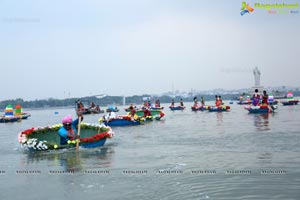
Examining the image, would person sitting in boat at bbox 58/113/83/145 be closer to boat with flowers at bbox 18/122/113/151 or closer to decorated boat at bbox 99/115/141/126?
boat with flowers at bbox 18/122/113/151

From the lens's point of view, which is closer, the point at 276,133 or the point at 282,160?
the point at 282,160

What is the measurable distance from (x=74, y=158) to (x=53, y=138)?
4.77m

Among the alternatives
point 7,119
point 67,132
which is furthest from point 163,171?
point 7,119

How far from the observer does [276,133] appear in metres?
18.0

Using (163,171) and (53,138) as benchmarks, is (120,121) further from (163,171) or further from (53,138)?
(163,171)

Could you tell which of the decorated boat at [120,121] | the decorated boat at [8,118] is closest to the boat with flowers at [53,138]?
the decorated boat at [120,121]

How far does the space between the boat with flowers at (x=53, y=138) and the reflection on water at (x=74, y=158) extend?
9.6 inches

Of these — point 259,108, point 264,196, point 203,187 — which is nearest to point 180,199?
point 203,187

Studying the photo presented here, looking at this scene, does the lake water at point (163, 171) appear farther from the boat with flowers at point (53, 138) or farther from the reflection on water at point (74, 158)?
the boat with flowers at point (53, 138)

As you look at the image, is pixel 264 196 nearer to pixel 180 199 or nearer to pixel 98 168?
pixel 180 199

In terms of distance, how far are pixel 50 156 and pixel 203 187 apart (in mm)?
7748

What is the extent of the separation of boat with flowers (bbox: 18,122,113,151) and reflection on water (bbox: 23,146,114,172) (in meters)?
0.24

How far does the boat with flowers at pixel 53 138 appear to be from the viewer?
15180mm

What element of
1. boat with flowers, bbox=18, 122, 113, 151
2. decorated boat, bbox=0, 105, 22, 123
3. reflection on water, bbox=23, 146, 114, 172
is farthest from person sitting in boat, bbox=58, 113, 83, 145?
decorated boat, bbox=0, 105, 22, 123
